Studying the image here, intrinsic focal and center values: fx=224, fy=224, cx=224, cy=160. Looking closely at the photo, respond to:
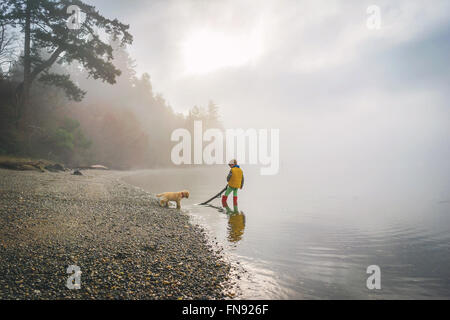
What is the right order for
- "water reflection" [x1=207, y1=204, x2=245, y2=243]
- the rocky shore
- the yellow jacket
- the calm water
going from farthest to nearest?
the yellow jacket < "water reflection" [x1=207, y1=204, x2=245, y2=243] < the calm water < the rocky shore

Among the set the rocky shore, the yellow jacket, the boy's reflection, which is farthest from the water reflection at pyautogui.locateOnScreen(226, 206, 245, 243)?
the yellow jacket

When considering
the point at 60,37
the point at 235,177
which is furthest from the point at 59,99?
the point at 235,177

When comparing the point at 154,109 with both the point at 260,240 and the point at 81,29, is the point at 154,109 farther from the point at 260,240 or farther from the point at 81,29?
the point at 260,240

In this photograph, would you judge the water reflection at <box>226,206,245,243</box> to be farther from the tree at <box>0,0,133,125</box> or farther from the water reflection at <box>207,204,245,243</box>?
the tree at <box>0,0,133,125</box>

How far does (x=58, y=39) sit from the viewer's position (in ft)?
73.9

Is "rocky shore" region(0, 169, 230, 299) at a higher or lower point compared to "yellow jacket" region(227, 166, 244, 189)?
lower

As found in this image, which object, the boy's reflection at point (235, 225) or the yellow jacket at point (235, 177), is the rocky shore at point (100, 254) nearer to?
the boy's reflection at point (235, 225)

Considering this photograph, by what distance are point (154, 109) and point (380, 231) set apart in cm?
8302

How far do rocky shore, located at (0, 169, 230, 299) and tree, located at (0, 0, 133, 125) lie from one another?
742 inches

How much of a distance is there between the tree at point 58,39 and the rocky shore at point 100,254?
Result: 61.8 ft

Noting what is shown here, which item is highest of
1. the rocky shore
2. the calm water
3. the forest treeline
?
the forest treeline

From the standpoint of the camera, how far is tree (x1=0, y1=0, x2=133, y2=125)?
73.6 ft

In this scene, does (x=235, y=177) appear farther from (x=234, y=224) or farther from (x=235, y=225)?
(x=235, y=225)
